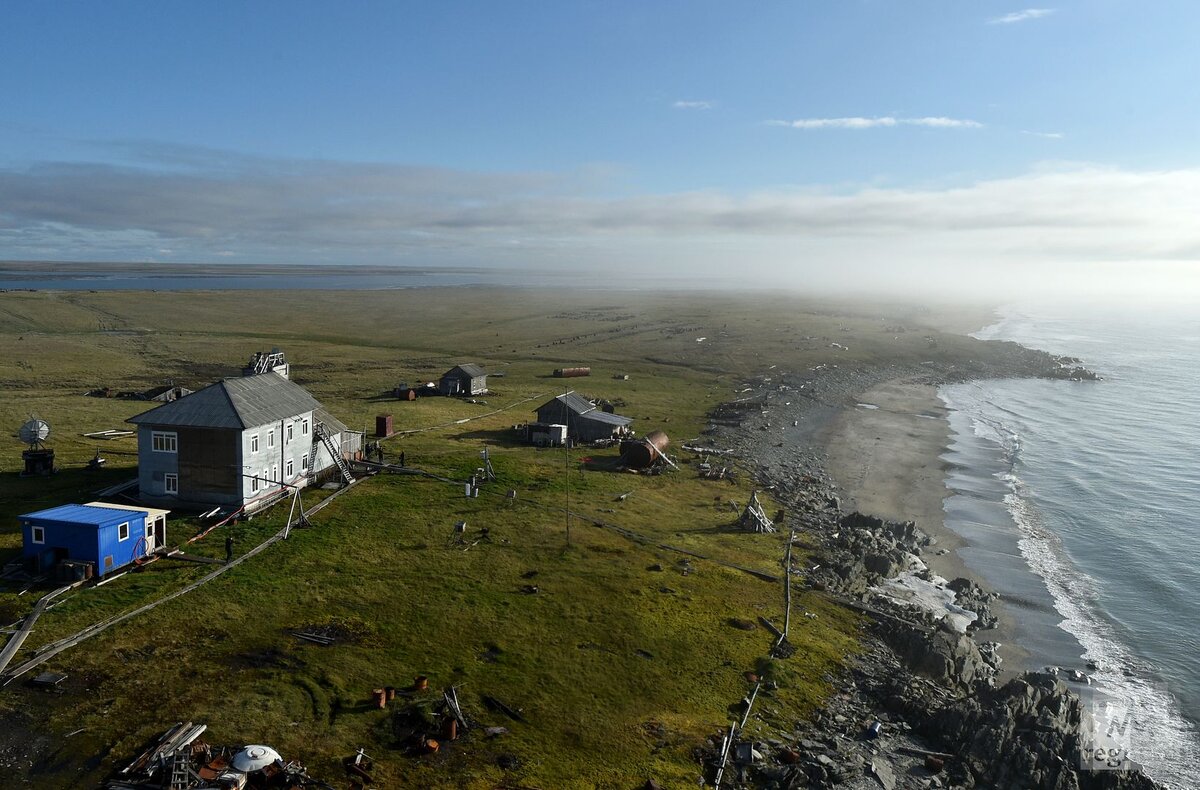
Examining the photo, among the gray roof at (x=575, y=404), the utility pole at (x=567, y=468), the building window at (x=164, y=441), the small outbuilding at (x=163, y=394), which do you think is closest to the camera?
the building window at (x=164, y=441)

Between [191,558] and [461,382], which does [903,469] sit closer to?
[461,382]

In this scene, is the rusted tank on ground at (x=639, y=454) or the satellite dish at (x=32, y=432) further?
the rusted tank on ground at (x=639, y=454)

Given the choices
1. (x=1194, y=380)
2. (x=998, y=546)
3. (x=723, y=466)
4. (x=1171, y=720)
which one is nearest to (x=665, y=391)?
(x=723, y=466)

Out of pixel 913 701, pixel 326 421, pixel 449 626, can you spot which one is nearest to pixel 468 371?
pixel 326 421

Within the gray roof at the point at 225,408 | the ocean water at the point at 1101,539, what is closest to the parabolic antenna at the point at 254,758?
the gray roof at the point at 225,408

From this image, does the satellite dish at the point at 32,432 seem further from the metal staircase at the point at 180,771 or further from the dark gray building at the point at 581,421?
the metal staircase at the point at 180,771

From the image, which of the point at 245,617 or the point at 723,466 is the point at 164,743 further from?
the point at 723,466

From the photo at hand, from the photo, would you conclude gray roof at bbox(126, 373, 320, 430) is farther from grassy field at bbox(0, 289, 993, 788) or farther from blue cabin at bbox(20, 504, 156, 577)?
blue cabin at bbox(20, 504, 156, 577)
